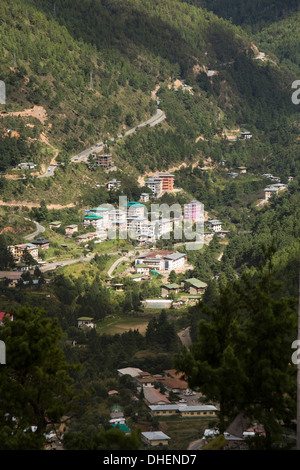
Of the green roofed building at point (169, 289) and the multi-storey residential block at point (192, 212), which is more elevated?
the multi-storey residential block at point (192, 212)

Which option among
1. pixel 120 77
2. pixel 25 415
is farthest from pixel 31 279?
pixel 120 77

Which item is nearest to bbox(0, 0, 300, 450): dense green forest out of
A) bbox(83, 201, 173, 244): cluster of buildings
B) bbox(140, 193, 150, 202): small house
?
bbox(83, 201, 173, 244): cluster of buildings

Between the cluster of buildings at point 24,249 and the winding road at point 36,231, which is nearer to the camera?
the cluster of buildings at point 24,249

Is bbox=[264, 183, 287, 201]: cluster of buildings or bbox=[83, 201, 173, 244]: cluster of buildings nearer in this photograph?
bbox=[83, 201, 173, 244]: cluster of buildings

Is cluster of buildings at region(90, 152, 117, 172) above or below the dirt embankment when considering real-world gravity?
above

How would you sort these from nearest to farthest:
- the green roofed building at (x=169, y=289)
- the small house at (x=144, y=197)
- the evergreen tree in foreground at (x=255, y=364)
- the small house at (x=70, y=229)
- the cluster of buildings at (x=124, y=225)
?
→ the evergreen tree in foreground at (x=255, y=364) < the green roofed building at (x=169, y=289) < the small house at (x=70, y=229) < the cluster of buildings at (x=124, y=225) < the small house at (x=144, y=197)

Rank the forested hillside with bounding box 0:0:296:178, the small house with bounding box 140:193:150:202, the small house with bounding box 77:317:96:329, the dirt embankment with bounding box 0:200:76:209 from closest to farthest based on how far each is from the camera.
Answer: the small house with bounding box 77:317:96:329 < the dirt embankment with bounding box 0:200:76:209 < the small house with bounding box 140:193:150:202 < the forested hillside with bounding box 0:0:296:178

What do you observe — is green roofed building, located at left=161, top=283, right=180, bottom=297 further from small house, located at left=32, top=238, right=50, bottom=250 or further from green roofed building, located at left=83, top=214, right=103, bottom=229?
green roofed building, located at left=83, top=214, right=103, bottom=229

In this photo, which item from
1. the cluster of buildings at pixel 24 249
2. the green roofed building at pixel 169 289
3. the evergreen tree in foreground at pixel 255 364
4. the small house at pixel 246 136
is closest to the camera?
the evergreen tree in foreground at pixel 255 364

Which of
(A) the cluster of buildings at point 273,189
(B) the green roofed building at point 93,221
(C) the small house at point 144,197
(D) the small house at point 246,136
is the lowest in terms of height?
(B) the green roofed building at point 93,221

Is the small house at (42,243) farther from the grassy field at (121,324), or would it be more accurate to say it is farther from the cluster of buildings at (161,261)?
the grassy field at (121,324)

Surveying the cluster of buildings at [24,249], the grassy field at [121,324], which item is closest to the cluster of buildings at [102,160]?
the cluster of buildings at [24,249]
